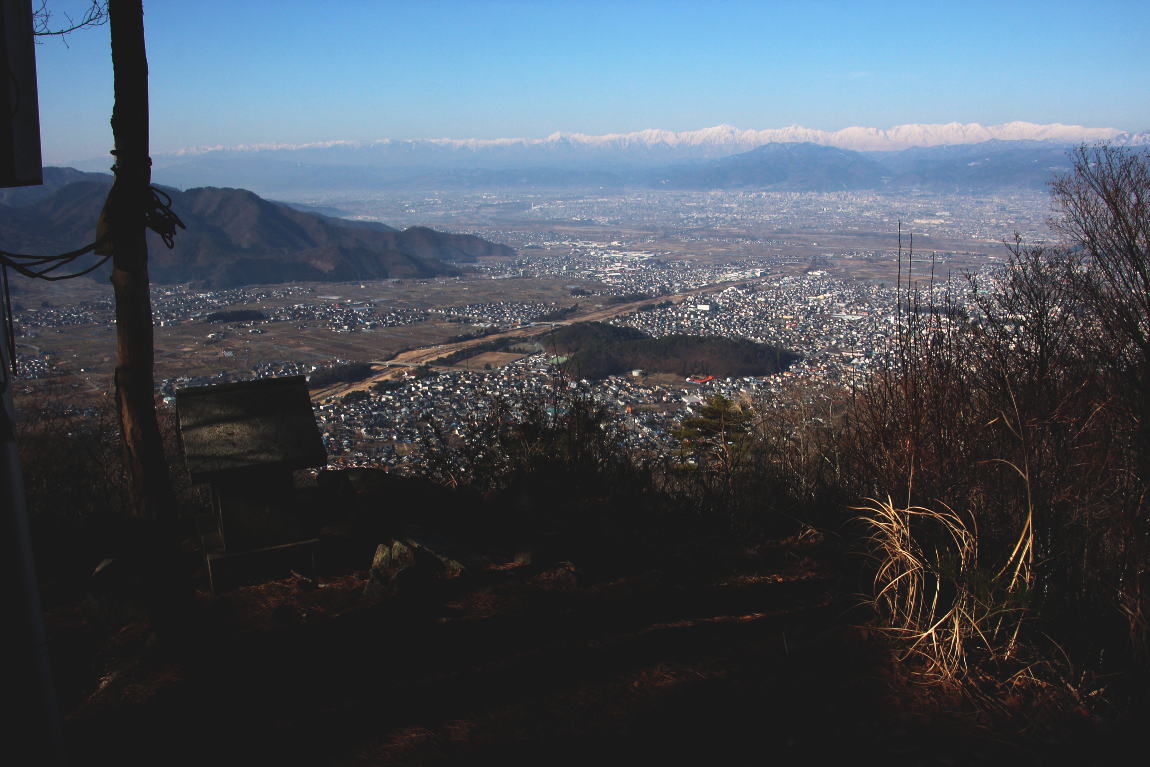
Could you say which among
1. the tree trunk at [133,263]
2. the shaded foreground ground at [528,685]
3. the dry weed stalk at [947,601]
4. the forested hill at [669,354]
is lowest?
the forested hill at [669,354]

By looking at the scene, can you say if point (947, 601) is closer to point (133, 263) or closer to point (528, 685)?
point (528, 685)

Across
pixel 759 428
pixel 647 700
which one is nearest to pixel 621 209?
pixel 759 428

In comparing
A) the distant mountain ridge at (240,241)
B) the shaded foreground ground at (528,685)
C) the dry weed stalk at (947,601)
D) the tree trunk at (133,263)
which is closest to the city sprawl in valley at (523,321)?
the distant mountain ridge at (240,241)

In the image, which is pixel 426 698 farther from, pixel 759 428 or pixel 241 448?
pixel 759 428

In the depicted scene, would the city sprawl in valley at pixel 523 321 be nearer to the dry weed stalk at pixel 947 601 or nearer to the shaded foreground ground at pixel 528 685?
the dry weed stalk at pixel 947 601

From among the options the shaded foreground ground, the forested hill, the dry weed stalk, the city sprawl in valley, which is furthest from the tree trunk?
the forested hill

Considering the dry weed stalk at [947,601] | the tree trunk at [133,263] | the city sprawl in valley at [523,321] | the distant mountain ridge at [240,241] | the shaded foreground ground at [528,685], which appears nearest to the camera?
the shaded foreground ground at [528,685]
